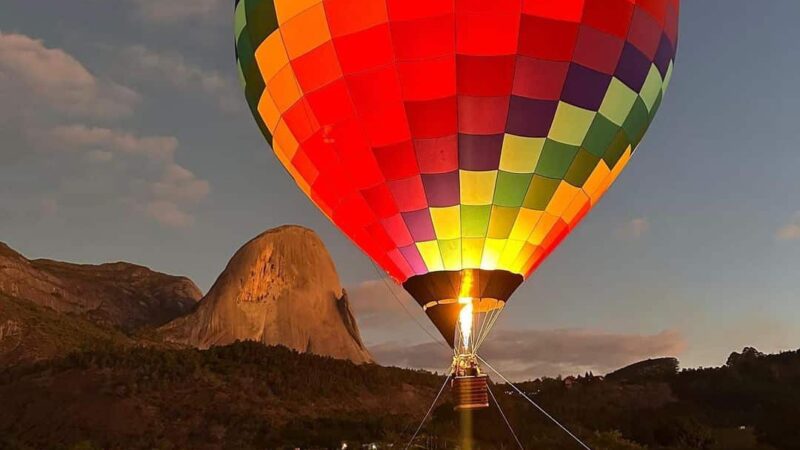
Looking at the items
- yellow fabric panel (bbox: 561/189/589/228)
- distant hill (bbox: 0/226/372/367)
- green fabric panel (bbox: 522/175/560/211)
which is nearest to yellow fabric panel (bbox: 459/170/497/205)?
green fabric panel (bbox: 522/175/560/211)

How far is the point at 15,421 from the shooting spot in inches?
1651

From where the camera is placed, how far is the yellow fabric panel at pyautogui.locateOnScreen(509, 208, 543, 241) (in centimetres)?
1015

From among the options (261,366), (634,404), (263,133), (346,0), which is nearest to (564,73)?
(346,0)

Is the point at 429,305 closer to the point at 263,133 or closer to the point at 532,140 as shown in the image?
the point at 532,140

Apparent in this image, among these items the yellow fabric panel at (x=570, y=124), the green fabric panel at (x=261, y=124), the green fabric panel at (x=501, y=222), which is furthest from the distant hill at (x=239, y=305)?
the yellow fabric panel at (x=570, y=124)

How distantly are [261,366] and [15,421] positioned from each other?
19087 mm

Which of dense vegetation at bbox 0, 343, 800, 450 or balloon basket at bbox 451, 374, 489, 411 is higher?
dense vegetation at bbox 0, 343, 800, 450

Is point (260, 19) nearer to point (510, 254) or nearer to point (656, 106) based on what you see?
point (510, 254)

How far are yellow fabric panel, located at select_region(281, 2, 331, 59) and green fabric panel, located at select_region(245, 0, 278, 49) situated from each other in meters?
0.31

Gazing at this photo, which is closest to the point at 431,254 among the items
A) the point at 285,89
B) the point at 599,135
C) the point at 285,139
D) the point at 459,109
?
the point at 459,109

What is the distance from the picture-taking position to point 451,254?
32.5 ft

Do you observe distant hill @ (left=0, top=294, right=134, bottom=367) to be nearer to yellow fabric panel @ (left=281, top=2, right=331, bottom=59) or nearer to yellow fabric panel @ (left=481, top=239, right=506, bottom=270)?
yellow fabric panel @ (left=281, top=2, right=331, bottom=59)

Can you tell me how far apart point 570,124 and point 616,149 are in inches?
55.8

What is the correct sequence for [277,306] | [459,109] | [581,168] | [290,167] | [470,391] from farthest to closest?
[277,306], [290,167], [581,168], [459,109], [470,391]
